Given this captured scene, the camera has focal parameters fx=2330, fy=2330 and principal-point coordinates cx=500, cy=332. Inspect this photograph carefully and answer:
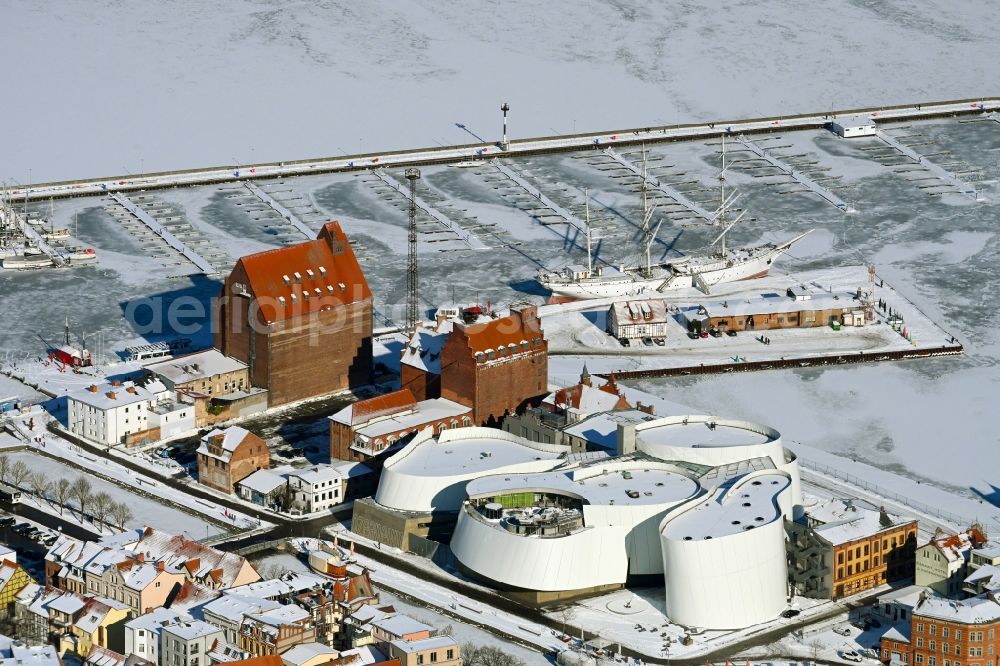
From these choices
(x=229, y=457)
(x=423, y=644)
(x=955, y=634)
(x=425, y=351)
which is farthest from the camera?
(x=425, y=351)

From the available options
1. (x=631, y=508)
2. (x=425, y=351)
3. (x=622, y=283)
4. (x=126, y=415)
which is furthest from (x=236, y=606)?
(x=622, y=283)

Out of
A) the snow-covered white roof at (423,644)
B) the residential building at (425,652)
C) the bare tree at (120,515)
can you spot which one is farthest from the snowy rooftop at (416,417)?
the residential building at (425,652)

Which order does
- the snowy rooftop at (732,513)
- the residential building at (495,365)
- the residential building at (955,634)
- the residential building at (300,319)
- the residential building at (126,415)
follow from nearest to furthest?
1. the residential building at (955,634)
2. the snowy rooftop at (732,513)
3. the residential building at (495,365)
4. the residential building at (126,415)
5. the residential building at (300,319)

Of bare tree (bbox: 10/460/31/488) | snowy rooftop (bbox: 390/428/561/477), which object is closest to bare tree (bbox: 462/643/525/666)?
snowy rooftop (bbox: 390/428/561/477)

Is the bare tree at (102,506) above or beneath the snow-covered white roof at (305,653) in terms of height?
beneath

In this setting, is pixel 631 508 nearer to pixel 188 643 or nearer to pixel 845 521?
pixel 845 521

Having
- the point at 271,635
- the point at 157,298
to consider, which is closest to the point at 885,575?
the point at 271,635

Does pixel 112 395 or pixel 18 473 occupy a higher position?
pixel 112 395

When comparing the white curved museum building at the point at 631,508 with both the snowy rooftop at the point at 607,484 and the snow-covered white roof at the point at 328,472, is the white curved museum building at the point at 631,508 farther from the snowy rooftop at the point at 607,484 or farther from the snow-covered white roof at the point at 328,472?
the snow-covered white roof at the point at 328,472
